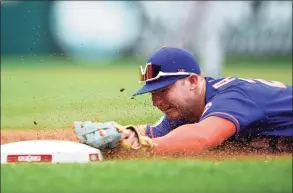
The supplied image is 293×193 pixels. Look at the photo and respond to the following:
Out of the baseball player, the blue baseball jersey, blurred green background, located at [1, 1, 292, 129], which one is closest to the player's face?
the baseball player

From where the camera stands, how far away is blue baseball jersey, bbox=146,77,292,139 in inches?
165

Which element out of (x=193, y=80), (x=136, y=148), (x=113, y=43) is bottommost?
(x=113, y=43)

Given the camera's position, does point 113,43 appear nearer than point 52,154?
No

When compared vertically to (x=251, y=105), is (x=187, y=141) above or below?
below

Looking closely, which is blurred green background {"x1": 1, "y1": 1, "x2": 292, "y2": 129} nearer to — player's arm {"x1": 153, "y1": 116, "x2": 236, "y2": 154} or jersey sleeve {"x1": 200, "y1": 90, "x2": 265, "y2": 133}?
jersey sleeve {"x1": 200, "y1": 90, "x2": 265, "y2": 133}

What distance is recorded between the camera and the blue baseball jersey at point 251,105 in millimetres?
4188

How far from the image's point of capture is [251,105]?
429 cm

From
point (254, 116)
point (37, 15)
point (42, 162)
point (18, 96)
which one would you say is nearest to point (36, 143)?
point (42, 162)

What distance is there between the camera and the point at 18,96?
43.2 ft

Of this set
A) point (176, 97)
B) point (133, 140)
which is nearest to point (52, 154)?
point (133, 140)

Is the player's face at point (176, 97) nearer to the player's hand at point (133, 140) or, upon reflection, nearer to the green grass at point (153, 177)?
the player's hand at point (133, 140)

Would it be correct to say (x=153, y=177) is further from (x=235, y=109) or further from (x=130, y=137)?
(x=235, y=109)

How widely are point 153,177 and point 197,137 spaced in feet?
2.49

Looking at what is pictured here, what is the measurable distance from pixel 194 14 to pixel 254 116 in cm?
1059
